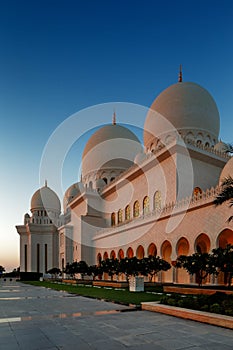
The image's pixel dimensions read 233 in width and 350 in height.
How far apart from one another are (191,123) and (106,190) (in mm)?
11286

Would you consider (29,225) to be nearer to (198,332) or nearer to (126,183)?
(126,183)

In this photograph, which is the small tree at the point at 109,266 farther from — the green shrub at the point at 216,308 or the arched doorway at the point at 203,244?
the green shrub at the point at 216,308

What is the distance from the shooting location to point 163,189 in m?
23.4

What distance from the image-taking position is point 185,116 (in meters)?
26.3

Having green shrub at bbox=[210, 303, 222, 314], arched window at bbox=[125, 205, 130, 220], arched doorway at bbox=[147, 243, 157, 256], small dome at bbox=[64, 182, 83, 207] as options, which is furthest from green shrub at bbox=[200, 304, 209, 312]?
small dome at bbox=[64, 182, 83, 207]

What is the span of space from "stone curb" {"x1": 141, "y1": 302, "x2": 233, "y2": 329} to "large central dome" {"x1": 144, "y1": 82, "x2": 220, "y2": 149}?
1927cm

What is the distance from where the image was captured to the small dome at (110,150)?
3762 cm

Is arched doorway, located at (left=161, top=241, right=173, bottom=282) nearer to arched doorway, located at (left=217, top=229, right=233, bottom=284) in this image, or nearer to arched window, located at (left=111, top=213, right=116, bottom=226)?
arched doorway, located at (left=217, top=229, right=233, bottom=284)

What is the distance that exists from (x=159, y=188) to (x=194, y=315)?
17507 millimetres

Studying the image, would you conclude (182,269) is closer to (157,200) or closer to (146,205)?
(157,200)

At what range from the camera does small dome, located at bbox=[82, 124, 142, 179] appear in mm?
37625

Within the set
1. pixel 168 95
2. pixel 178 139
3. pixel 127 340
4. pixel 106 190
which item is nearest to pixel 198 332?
pixel 127 340

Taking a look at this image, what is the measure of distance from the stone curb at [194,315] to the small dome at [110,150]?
29754mm

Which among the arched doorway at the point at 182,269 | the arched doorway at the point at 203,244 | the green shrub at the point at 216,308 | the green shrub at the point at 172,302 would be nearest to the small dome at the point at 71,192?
the arched doorway at the point at 182,269
